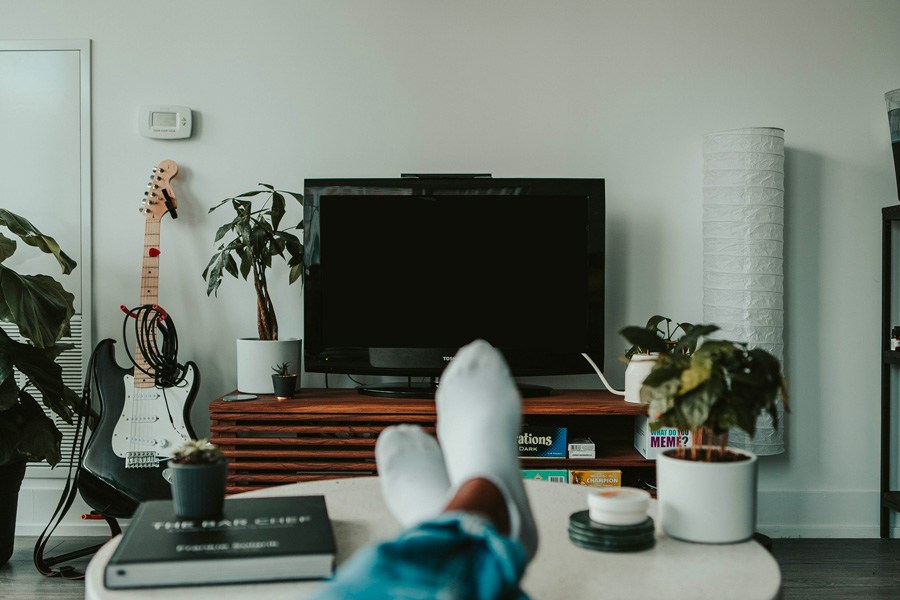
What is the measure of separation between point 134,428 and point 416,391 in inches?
33.0

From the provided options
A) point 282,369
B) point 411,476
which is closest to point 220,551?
point 411,476

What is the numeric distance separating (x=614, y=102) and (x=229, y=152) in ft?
4.14

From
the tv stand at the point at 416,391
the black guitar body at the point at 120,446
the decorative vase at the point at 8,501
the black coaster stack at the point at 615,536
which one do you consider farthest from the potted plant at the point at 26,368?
the black coaster stack at the point at 615,536

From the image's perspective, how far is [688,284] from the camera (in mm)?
2693

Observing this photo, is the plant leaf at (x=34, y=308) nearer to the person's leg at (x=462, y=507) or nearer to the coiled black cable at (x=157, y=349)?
the coiled black cable at (x=157, y=349)

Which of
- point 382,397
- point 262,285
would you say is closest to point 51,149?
point 262,285

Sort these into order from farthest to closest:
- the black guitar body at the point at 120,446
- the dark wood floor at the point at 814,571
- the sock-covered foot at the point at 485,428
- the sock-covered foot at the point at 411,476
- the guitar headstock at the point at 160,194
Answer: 1. the guitar headstock at the point at 160,194
2. the black guitar body at the point at 120,446
3. the dark wood floor at the point at 814,571
4. the sock-covered foot at the point at 411,476
5. the sock-covered foot at the point at 485,428

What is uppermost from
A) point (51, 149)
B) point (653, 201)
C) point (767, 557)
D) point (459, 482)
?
point (51, 149)

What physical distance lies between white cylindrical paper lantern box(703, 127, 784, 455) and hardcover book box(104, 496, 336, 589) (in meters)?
1.76

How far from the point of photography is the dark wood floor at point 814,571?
2.19 m

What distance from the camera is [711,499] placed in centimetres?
107

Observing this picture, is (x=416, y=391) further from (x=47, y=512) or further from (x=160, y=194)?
(x=47, y=512)

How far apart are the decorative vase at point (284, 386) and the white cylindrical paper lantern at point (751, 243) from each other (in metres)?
1.27

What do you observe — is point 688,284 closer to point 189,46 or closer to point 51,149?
point 189,46
